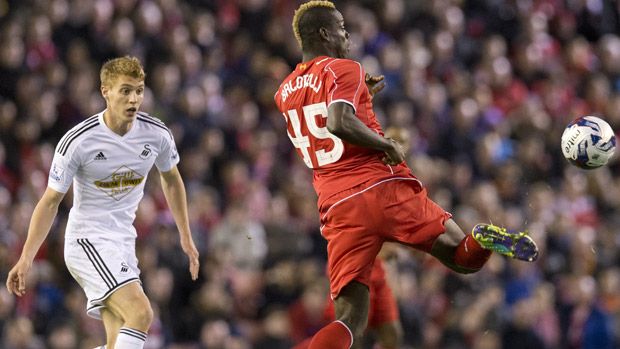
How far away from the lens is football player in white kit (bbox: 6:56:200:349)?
7820 millimetres

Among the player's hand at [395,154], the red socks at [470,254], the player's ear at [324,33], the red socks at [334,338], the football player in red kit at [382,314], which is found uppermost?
the player's ear at [324,33]

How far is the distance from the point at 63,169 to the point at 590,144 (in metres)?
3.46

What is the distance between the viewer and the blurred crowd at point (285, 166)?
1261 centimetres

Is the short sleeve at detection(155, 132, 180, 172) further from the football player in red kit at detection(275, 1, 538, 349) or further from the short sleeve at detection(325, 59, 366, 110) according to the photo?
the short sleeve at detection(325, 59, 366, 110)

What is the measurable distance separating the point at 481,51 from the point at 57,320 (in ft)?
26.5

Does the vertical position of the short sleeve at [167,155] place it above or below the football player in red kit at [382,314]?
above

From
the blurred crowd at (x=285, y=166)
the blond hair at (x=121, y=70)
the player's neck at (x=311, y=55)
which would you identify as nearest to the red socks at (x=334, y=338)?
the player's neck at (x=311, y=55)

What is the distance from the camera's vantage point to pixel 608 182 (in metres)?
16.0

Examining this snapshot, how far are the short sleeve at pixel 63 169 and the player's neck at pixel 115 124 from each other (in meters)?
0.31

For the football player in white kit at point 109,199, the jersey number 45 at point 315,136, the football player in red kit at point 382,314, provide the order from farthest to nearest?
the football player in red kit at point 382,314 → the football player in white kit at point 109,199 → the jersey number 45 at point 315,136

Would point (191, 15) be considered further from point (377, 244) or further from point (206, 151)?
point (377, 244)

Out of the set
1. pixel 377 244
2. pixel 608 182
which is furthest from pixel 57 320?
pixel 608 182

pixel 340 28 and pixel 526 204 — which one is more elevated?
pixel 340 28

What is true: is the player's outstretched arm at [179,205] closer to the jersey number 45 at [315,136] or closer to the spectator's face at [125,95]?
the spectator's face at [125,95]
